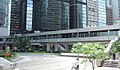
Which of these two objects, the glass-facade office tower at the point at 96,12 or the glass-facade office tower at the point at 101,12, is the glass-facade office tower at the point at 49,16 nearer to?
the glass-facade office tower at the point at 96,12

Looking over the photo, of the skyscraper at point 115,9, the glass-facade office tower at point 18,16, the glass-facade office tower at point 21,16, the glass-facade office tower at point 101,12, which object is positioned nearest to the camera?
the glass-facade office tower at point 21,16

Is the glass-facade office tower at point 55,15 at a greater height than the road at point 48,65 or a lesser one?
greater

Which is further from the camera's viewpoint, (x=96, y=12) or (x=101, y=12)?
(x=101, y=12)

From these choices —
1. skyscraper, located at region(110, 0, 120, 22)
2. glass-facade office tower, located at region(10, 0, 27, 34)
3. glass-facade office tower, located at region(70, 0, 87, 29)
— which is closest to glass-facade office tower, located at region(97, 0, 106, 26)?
skyscraper, located at region(110, 0, 120, 22)

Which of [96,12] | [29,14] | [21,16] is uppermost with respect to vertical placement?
[96,12]

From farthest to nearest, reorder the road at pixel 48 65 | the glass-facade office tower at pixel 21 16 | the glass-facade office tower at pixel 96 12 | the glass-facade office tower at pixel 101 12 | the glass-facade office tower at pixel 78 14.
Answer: the glass-facade office tower at pixel 101 12 < the glass-facade office tower at pixel 96 12 < the glass-facade office tower at pixel 78 14 < the glass-facade office tower at pixel 21 16 < the road at pixel 48 65

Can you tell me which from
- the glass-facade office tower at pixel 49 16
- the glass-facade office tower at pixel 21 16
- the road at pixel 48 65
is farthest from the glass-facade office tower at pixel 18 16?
the road at pixel 48 65

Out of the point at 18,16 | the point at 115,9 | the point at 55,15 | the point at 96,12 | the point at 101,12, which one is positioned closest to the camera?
the point at 55,15

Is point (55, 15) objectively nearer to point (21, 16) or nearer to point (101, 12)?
point (21, 16)

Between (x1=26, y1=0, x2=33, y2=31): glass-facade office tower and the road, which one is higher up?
(x1=26, y1=0, x2=33, y2=31): glass-facade office tower

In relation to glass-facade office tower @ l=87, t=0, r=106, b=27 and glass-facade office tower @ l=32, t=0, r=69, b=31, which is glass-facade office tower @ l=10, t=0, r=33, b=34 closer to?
glass-facade office tower @ l=32, t=0, r=69, b=31

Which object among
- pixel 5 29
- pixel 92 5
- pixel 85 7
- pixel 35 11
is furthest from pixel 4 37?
pixel 92 5

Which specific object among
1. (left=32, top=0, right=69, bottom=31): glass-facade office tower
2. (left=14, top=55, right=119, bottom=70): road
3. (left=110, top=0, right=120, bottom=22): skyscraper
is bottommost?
(left=14, top=55, right=119, bottom=70): road

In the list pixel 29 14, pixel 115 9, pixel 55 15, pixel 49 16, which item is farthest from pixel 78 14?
pixel 115 9
